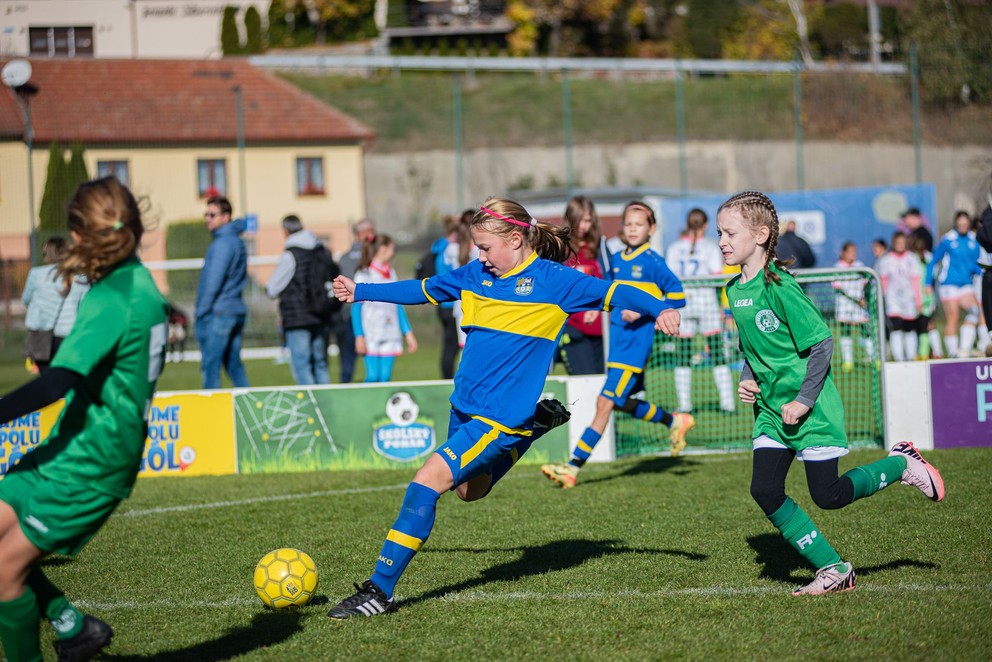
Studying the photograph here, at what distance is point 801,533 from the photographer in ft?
17.2

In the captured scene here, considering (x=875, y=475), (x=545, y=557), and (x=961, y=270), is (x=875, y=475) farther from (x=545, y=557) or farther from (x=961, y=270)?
(x=961, y=270)

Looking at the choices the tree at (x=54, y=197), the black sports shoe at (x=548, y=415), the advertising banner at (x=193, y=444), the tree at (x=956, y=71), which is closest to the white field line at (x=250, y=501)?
the advertising banner at (x=193, y=444)

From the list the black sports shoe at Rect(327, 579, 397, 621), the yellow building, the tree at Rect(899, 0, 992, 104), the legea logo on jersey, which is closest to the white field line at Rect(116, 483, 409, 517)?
the legea logo on jersey

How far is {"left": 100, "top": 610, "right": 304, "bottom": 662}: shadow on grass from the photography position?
469 centimetres

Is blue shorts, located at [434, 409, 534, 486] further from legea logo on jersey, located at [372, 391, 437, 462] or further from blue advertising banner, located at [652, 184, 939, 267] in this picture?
blue advertising banner, located at [652, 184, 939, 267]

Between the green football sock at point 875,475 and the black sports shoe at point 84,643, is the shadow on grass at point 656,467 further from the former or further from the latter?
the black sports shoe at point 84,643

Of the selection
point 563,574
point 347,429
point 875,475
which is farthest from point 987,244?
point 347,429

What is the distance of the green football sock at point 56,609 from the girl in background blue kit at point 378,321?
764 centimetres

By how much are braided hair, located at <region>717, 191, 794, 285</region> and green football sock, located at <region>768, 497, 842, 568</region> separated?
1.09 metres

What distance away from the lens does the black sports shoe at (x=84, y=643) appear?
13.6ft

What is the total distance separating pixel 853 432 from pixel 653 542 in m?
4.45

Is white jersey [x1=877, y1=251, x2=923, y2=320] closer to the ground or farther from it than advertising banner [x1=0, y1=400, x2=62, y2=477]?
farther from it

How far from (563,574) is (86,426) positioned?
9.28ft

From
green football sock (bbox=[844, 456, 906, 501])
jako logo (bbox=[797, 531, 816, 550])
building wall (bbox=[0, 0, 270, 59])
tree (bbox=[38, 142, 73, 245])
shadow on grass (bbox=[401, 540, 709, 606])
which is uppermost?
building wall (bbox=[0, 0, 270, 59])
